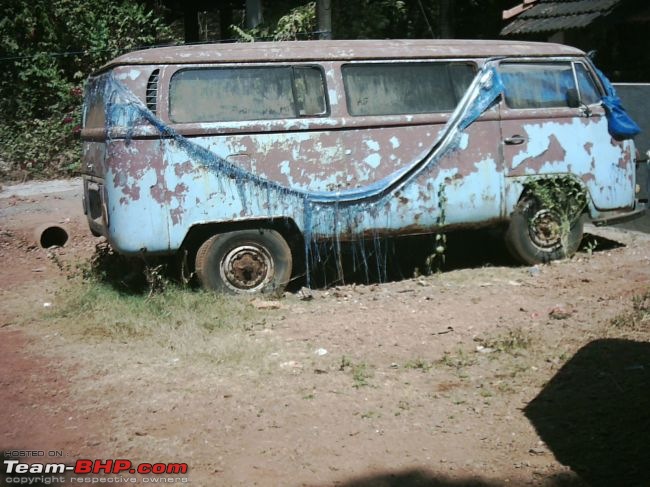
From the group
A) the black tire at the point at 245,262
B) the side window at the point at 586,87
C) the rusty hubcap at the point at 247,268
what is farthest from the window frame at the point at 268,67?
the side window at the point at 586,87

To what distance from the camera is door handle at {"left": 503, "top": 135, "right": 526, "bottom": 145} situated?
6.88 m

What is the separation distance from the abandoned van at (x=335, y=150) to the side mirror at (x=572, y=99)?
11 millimetres

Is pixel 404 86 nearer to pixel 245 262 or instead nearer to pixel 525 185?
pixel 525 185

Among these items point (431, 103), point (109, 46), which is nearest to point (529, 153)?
point (431, 103)

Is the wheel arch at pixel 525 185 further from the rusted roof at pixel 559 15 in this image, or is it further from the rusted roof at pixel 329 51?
the rusted roof at pixel 559 15

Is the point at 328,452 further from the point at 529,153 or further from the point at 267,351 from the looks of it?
the point at 529,153

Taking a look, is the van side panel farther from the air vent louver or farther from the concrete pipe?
the concrete pipe

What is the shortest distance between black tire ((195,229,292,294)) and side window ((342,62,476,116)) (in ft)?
4.41

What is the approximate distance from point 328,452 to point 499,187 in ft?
12.5

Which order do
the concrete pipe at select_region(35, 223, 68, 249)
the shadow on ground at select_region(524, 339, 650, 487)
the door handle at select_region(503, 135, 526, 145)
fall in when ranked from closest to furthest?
the shadow on ground at select_region(524, 339, 650, 487) < the door handle at select_region(503, 135, 526, 145) < the concrete pipe at select_region(35, 223, 68, 249)

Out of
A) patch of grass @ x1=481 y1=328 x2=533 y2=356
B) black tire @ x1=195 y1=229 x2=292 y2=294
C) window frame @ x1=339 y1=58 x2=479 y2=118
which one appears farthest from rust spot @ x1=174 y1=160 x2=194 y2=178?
patch of grass @ x1=481 y1=328 x2=533 y2=356

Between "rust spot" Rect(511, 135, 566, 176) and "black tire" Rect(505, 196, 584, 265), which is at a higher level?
"rust spot" Rect(511, 135, 566, 176)

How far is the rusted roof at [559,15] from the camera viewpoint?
33.8 feet

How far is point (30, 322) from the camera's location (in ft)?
20.5
